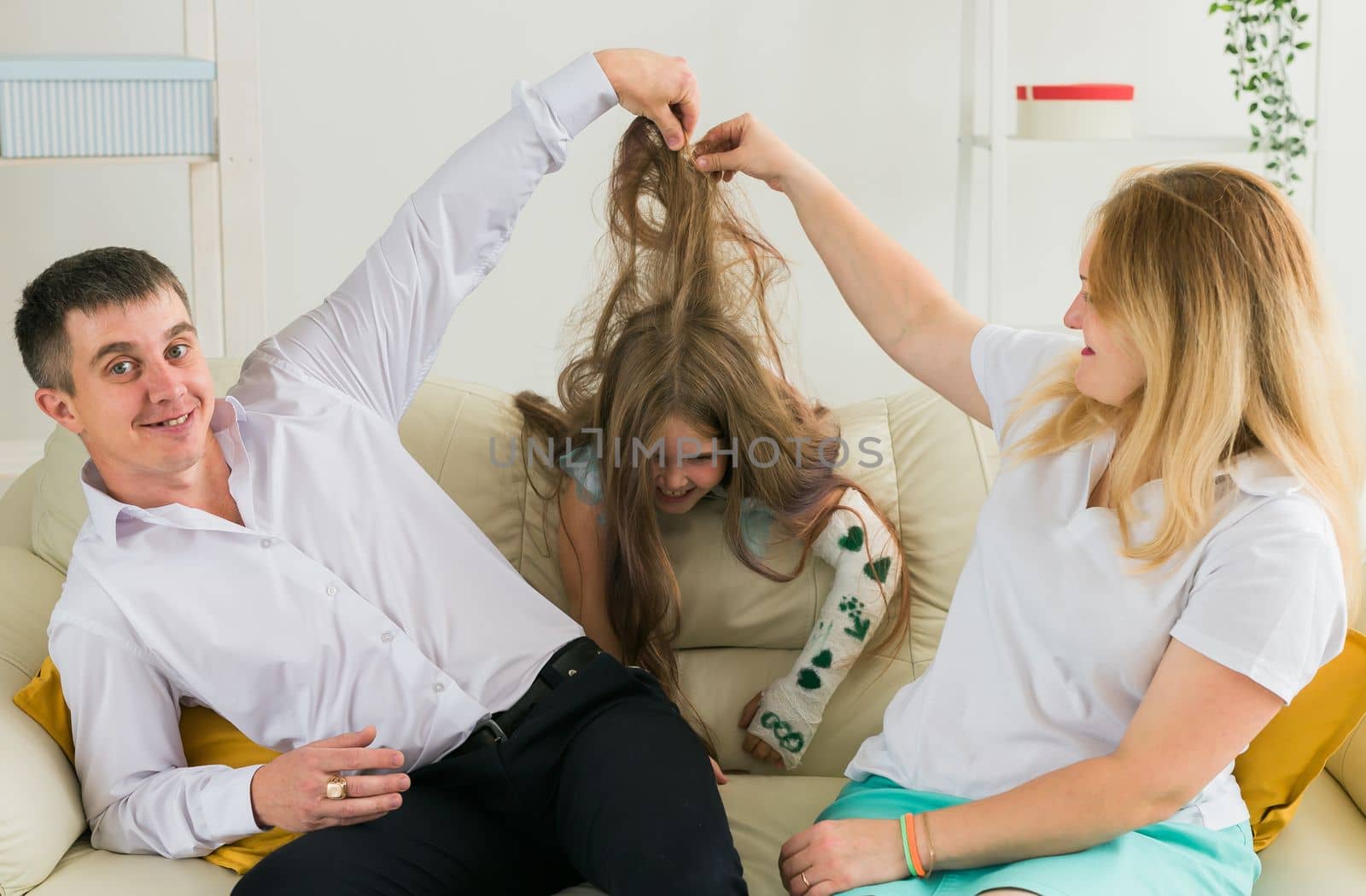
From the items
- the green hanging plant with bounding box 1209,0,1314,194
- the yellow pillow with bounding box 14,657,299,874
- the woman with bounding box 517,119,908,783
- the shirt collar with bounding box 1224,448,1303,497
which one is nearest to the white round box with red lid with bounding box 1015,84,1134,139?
the green hanging plant with bounding box 1209,0,1314,194

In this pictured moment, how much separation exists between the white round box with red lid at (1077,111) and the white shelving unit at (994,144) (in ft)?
0.13

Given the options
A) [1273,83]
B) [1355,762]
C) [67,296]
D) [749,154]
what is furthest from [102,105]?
[1273,83]

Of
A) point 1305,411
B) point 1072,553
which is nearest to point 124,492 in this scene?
point 1072,553

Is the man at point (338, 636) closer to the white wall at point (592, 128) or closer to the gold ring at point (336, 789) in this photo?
the gold ring at point (336, 789)

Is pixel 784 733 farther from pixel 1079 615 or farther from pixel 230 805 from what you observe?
pixel 230 805

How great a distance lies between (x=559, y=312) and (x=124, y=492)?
156cm

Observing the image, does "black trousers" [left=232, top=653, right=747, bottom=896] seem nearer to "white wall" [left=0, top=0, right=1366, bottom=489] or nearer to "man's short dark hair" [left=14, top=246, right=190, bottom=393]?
"man's short dark hair" [left=14, top=246, right=190, bottom=393]

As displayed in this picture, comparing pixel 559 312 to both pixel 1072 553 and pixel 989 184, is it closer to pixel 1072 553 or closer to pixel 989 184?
pixel 989 184

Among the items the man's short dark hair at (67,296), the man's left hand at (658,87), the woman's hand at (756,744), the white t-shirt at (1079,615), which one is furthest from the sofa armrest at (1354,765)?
the man's short dark hair at (67,296)

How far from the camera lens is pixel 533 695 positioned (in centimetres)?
Result: 160

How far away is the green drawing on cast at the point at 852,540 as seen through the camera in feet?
6.03

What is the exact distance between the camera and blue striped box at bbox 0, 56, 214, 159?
223 centimetres

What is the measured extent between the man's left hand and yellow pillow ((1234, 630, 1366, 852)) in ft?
3.46

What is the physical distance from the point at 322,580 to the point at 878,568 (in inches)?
30.7
